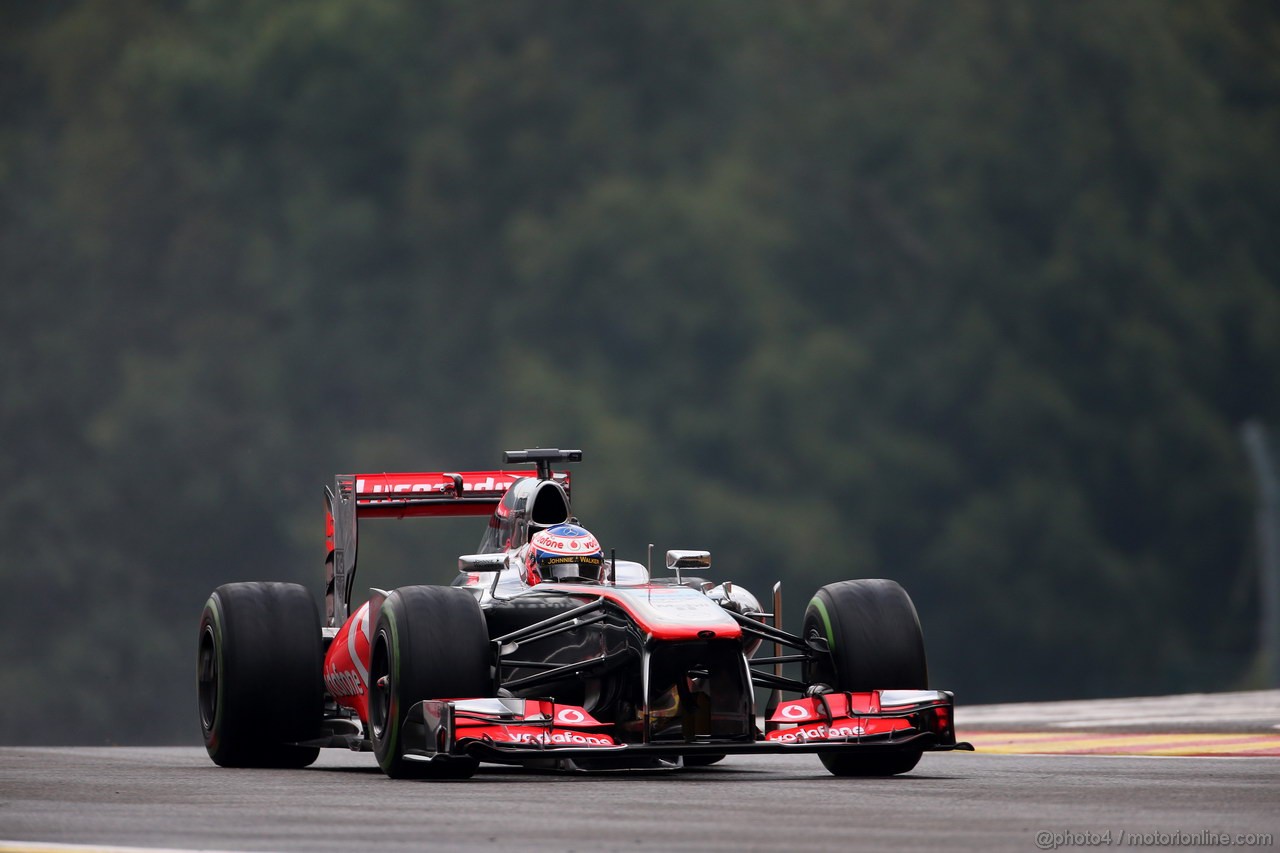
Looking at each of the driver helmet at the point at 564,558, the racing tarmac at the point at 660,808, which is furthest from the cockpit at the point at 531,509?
the racing tarmac at the point at 660,808

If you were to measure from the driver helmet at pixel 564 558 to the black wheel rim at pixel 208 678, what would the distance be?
110 inches

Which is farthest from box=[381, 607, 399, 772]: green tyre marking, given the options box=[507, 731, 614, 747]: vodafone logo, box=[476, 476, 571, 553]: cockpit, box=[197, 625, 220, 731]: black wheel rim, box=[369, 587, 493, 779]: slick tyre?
box=[197, 625, 220, 731]: black wheel rim

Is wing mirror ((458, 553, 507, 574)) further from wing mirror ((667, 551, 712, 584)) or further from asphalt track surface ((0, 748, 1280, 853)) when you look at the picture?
asphalt track surface ((0, 748, 1280, 853))

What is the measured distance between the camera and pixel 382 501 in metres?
17.8

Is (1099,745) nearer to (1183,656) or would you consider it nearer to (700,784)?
(700,784)

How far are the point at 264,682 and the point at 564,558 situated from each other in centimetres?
260

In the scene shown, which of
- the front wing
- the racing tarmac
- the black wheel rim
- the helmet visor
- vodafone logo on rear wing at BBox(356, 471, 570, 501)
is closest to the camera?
the racing tarmac

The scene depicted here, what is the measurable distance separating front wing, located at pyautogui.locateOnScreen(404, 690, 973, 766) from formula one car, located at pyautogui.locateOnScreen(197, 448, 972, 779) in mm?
12

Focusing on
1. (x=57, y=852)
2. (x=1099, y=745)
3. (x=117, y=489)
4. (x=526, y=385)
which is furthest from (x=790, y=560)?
(x=57, y=852)

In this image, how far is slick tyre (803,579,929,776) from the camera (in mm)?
14211

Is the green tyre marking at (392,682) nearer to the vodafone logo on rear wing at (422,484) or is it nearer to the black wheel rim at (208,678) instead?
the black wheel rim at (208,678)

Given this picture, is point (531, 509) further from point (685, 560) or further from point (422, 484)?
point (422, 484)

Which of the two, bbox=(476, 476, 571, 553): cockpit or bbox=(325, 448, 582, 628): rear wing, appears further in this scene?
bbox=(325, 448, 582, 628): rear wing

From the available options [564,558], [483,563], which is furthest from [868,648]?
[483,563]
